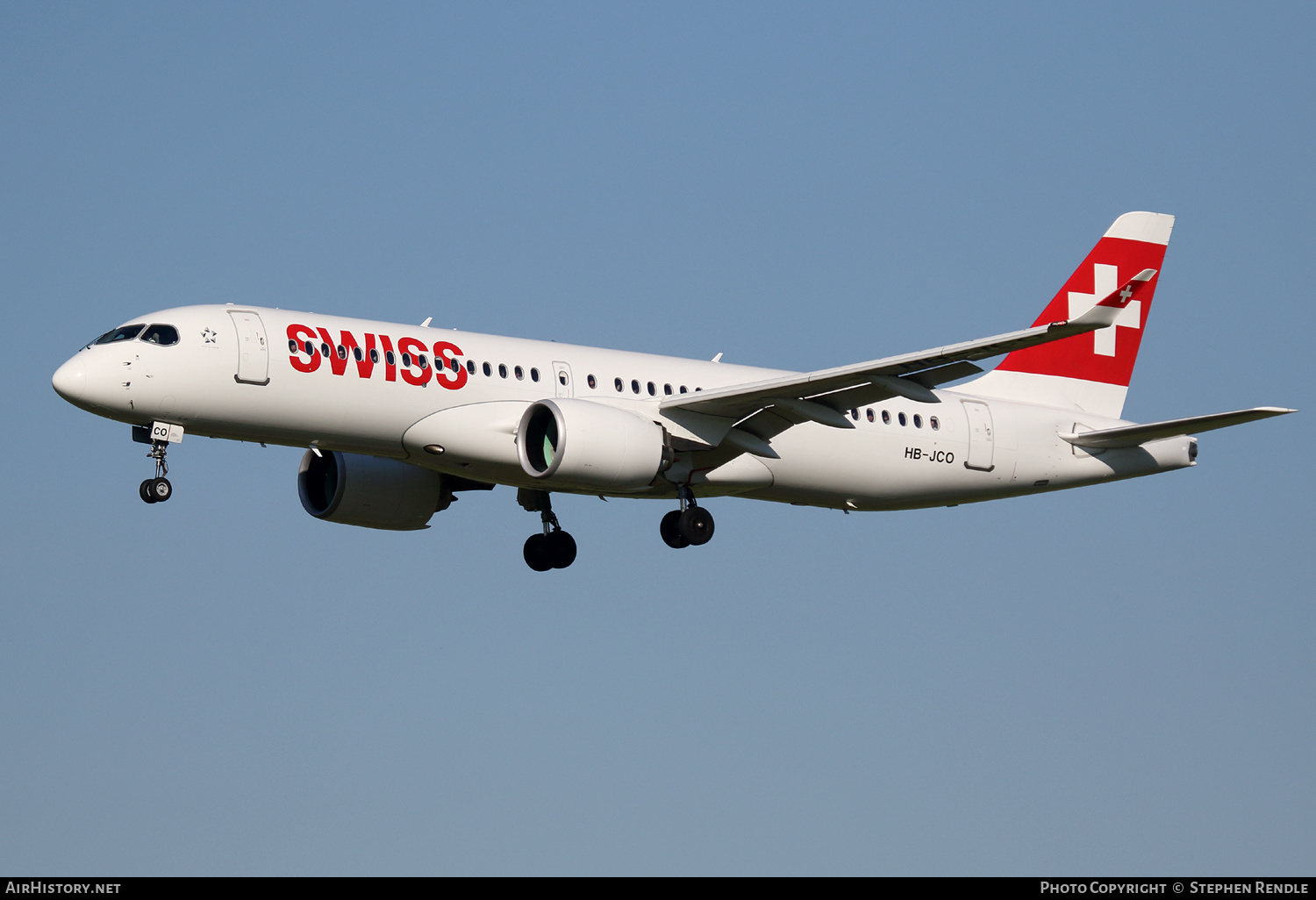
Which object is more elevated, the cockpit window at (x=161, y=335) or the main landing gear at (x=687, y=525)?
the cockpit window at (x=161, y=335)

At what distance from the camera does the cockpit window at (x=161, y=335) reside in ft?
107

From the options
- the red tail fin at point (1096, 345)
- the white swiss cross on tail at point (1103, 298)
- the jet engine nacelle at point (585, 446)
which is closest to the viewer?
the jet engine nacelle at point (585, 446)

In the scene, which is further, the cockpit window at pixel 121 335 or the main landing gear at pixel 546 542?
the main landing gear at pixel 546 542

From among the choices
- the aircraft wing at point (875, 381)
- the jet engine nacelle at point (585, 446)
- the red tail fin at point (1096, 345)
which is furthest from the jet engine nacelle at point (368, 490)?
the red tail fin at point (1096, 345)

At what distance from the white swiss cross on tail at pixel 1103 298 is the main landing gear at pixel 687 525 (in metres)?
12.0

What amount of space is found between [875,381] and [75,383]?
14934 mm

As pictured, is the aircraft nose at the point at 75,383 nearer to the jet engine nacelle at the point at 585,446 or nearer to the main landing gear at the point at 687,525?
the jet engine nacelle at the point at 585,446

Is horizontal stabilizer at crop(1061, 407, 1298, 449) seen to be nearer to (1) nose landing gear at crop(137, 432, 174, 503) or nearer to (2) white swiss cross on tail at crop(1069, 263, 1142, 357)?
(2) white swiss cross on tail at crop(1069, 263, 1142, 357)

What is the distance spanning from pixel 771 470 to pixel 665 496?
2.34 m

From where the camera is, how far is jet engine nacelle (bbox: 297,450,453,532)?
1522 inches
